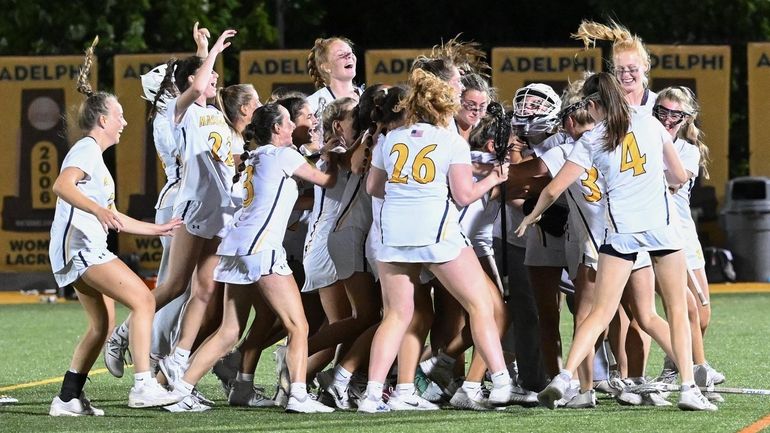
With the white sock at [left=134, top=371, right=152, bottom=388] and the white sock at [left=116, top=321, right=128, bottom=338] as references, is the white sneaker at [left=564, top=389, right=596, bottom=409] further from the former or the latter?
the white sock at [left=116, top=321, right=128, bottom=338]

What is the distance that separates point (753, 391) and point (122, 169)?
11434mm

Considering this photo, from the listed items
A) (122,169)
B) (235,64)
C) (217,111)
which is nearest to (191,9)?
(235,64)

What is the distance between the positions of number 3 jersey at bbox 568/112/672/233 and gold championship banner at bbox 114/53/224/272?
37.7ft

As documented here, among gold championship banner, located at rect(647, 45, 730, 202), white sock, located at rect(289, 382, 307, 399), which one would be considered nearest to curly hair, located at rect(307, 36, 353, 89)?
white sock, located at rect(289, 382, 307, 399)

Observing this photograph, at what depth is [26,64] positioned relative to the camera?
19188 mm

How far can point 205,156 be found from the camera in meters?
9.24

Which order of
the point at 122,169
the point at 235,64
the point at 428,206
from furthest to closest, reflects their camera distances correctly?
the point at 235,64 → the point at 122,169 → the point at 428,206

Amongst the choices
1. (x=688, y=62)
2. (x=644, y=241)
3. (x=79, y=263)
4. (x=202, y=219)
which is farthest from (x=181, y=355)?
(x=688, y=62)

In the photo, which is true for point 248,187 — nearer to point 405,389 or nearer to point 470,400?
point 405,389

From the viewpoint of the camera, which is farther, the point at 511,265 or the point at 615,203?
the point at 511,265

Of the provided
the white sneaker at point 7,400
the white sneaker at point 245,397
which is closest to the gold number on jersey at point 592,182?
the white sneaker at point 245,397

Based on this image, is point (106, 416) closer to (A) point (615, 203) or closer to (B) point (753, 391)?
(A) point (615, 203)

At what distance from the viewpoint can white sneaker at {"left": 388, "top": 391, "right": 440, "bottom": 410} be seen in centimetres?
831

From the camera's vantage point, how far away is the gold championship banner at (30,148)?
1916 cm
